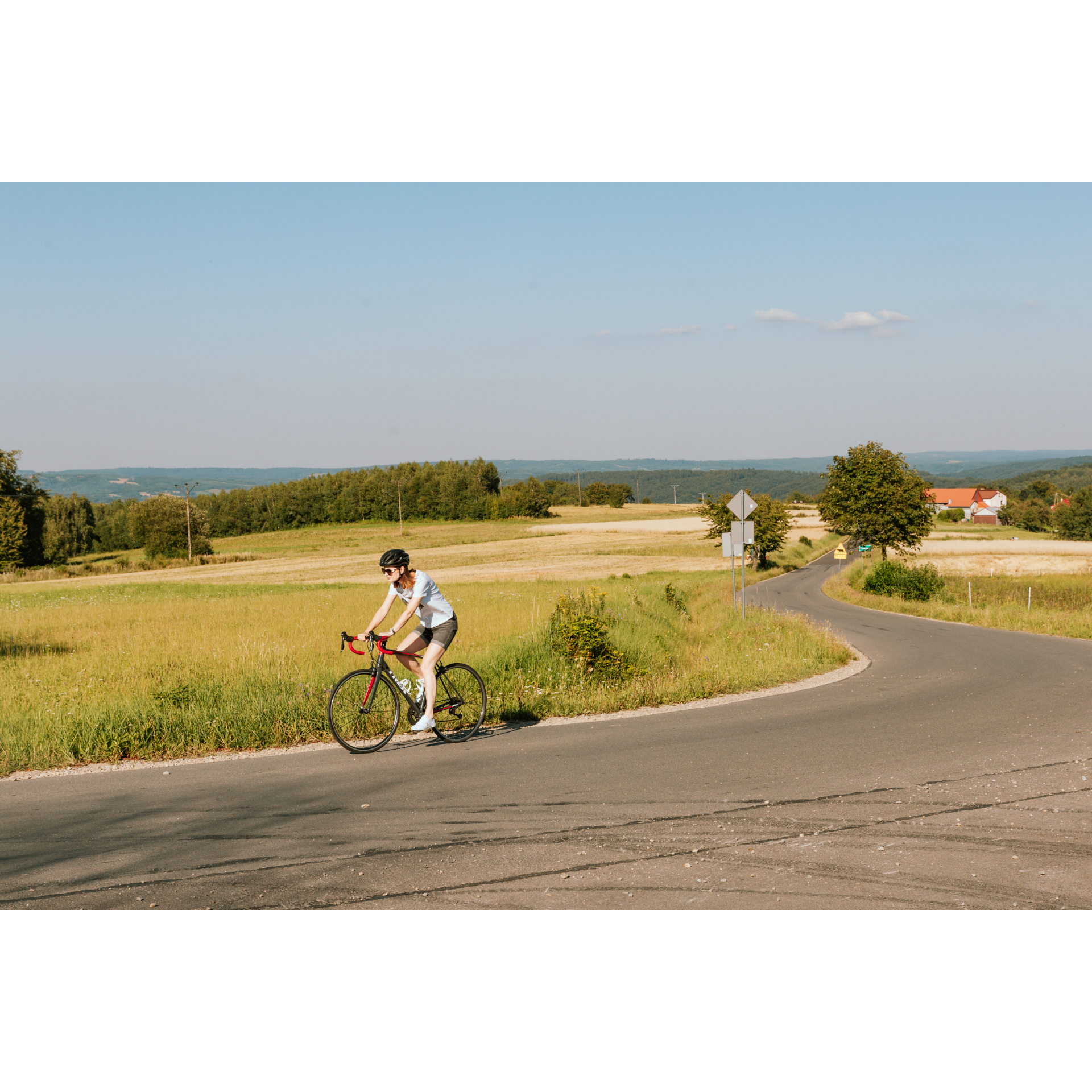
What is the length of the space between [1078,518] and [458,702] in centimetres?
11891

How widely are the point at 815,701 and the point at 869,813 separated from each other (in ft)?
16.1

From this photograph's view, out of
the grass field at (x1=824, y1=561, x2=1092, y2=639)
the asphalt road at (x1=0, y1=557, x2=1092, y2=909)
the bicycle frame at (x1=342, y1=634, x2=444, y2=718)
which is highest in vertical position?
the bicycle frame at (x1=342, y1=634, x2=444, y2=718)

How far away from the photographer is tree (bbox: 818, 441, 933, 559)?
57781 mm

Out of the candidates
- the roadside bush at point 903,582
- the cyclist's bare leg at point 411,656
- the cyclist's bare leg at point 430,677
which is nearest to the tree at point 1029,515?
the roadside bush at point 903,582

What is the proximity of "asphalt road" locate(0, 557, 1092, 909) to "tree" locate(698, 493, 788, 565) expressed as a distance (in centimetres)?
5003

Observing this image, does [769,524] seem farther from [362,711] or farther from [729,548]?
[362,711]

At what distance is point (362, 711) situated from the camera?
342 inches

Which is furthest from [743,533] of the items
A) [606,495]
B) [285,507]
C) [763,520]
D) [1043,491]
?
[1043,491]

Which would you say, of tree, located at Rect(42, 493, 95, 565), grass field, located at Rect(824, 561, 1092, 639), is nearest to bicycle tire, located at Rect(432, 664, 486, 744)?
grass field, located at Rect(824, 561, 1092, 639)

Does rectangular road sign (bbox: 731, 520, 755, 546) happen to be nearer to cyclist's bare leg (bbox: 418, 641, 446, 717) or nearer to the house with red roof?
cyclist's bare leg (bbox: 418, 641, 446, 717)

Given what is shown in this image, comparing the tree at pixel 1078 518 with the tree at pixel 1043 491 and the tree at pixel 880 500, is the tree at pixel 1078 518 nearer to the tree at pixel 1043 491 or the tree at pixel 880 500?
the tree at pixel 1043 491

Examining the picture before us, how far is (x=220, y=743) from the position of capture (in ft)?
28.7

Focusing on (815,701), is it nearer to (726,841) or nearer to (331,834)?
(726,841)
